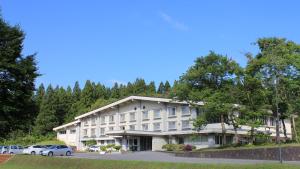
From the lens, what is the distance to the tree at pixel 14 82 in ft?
119

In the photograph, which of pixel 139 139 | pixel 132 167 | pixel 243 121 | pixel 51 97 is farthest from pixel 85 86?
pixel 132 167

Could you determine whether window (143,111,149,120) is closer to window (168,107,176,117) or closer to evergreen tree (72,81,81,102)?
window (168,107,176,117)

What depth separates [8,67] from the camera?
36.5 meters

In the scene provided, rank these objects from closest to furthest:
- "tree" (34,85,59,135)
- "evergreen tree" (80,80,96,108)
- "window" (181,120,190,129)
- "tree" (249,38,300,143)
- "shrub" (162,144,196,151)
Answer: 1. "tree" (249,38,300,143)
2. "shrub" (162,144,196,151)
3. "window" (181,120,190,129)
4. "tree" (34,85,59,135)
5. "evergreen tree" (80,80,96,108)

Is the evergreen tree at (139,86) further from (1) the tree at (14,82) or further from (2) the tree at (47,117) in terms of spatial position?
(1) the tree at (14,82)

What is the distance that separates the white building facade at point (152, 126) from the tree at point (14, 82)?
78.2 feet

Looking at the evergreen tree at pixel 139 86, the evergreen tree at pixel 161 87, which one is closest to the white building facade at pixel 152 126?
the evergreen tree at pixel 139 86

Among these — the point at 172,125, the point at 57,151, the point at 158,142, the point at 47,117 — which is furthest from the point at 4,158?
the point at 47,117

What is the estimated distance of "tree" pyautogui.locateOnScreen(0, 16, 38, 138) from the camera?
119 ft

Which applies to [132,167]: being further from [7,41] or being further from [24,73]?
[7,41]

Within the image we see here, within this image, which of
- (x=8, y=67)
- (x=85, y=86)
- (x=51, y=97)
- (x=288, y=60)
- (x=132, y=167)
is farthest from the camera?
(x=85, y=86)

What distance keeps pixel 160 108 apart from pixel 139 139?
6.20m

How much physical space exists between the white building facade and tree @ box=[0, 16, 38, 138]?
78.2ft

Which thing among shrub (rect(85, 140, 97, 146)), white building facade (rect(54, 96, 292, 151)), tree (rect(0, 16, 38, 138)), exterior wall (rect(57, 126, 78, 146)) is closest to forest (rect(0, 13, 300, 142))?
tree (rect(0, 16, 38, 138))
